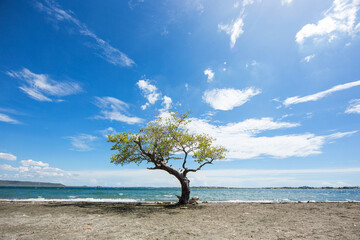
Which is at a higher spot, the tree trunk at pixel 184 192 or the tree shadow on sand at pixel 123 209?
the tree trunk at pixel 184 192

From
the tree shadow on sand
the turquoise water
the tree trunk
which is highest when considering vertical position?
the tree trunk

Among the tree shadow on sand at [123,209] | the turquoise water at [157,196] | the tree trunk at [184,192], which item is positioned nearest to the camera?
the tree shadow on sand at [123,209]

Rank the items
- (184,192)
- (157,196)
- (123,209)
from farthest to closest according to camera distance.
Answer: (157,196)
(184,192)
(123,209)

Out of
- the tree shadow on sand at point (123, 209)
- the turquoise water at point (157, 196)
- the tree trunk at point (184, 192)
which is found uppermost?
the tree trunk at point (184, 192)

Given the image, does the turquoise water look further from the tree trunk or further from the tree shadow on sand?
the tree shadow on sand

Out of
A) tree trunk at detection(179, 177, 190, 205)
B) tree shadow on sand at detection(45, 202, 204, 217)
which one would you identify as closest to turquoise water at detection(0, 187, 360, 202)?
tree trunk at detection(179, 177, 190, 205)

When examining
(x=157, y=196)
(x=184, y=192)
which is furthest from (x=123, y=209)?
(x=157, y=196)

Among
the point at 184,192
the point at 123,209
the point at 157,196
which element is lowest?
the point at 157,196

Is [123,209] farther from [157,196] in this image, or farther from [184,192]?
[157,196]

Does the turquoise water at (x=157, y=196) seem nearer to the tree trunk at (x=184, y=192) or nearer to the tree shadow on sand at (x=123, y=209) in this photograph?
the tree trunk at (x=184, y=192)

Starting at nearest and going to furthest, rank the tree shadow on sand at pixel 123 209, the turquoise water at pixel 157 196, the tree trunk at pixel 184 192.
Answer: the tree shadow on sand at pixel 123 209, the tree trunk at pixel 184 192, the turquoise water at pixel 157 196

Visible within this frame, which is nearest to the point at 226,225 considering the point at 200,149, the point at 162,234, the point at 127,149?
the point at 162,234

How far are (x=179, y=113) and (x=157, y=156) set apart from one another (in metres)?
5.26

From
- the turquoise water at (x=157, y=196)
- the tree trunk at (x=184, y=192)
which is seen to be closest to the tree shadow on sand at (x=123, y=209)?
the tree trunk at (x=184, y=192)
